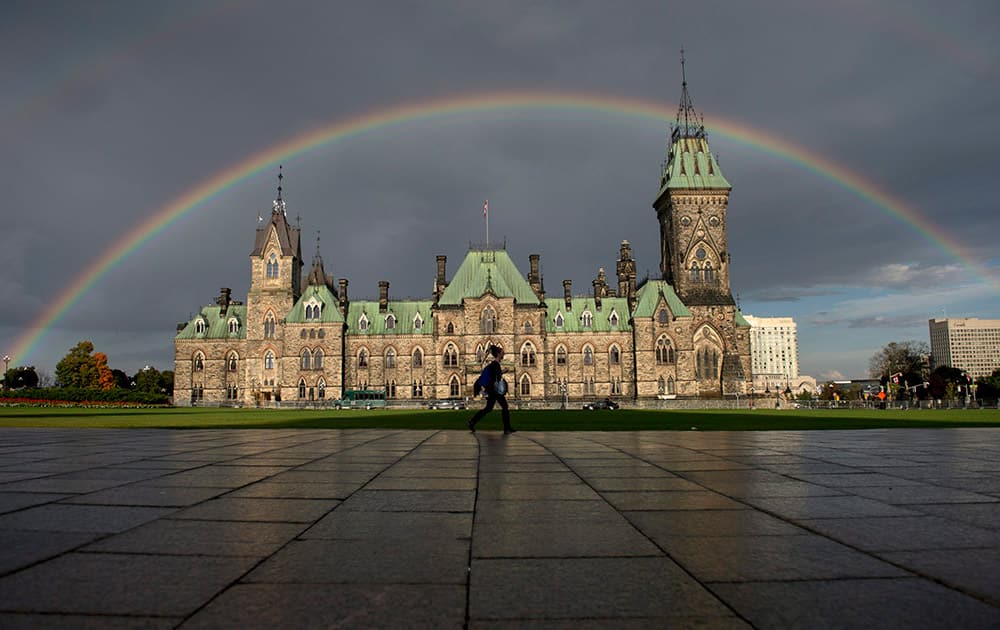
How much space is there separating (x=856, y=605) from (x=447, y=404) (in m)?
62.9

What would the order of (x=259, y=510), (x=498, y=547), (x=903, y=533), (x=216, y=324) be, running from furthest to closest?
(x=216, y=324) < (x=259, y=510) < (x=903, y=533) < (x=498, y=547)

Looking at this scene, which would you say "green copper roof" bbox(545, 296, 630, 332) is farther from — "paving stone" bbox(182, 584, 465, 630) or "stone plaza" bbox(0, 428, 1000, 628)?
"paving stone" bbox(182, 584, 465, 630)

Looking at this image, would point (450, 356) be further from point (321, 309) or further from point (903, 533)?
point (903, 533)

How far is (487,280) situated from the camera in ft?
238

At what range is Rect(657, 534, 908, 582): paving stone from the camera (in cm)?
331

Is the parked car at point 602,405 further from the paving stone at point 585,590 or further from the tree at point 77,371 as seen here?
the tree at point 77,371

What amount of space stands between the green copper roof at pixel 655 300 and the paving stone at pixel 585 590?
7121 cm

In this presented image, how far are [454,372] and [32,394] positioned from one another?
39063 millimetres

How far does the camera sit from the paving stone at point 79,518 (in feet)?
14.3

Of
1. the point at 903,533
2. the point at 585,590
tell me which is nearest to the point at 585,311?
A: the point at 903,533

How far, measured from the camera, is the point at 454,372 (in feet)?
239

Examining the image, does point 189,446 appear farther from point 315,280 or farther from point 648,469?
point 315,280

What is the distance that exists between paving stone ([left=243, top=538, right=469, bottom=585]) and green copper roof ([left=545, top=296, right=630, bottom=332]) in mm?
71170

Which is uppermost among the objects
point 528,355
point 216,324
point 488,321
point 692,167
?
point 692,167
